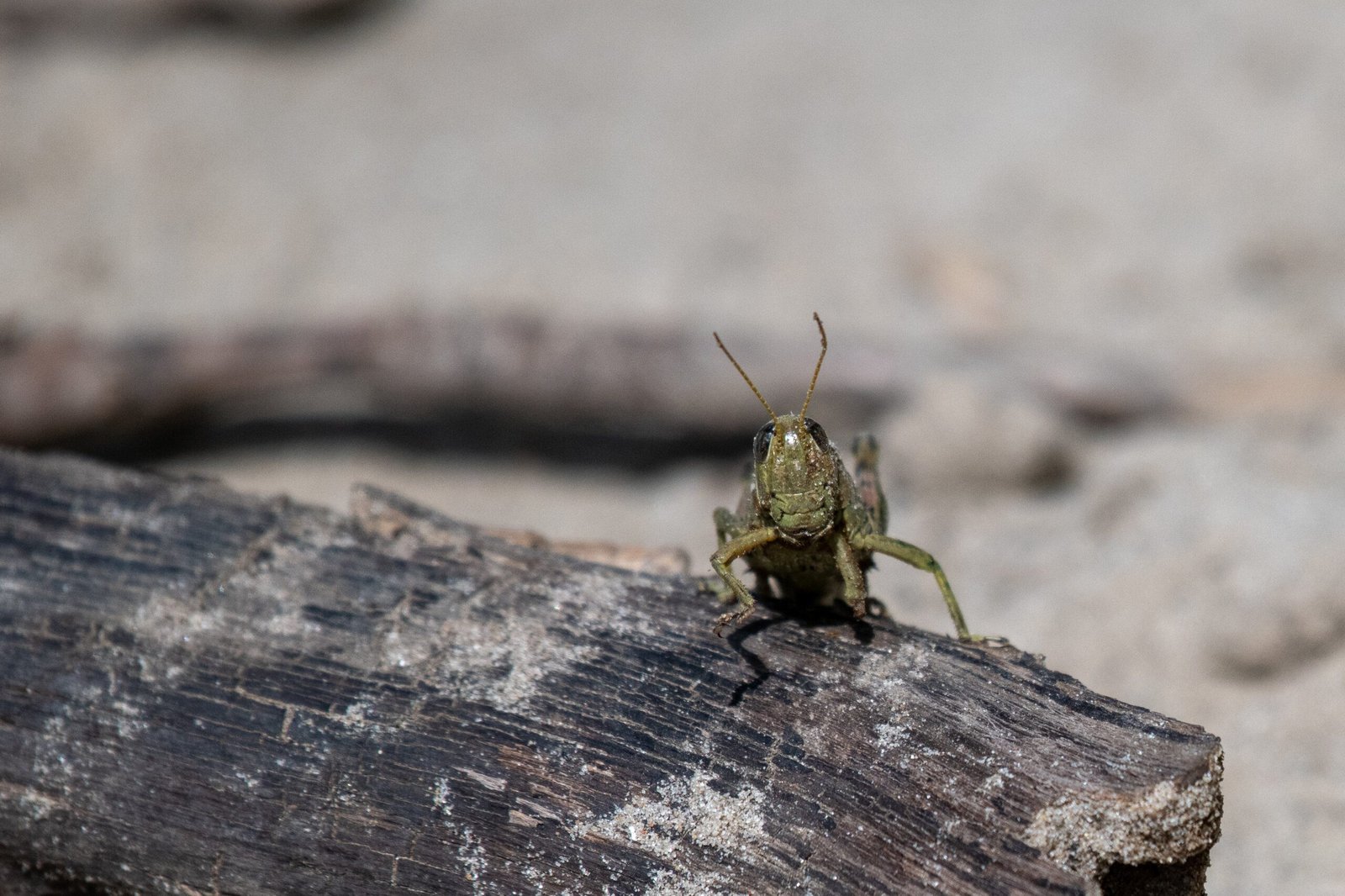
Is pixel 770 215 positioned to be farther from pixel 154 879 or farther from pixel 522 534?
pixel 154 879

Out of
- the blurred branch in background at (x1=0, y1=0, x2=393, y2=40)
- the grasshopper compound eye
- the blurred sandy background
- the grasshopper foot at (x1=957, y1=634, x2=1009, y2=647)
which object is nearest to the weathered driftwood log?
the grasshopper foot at (x1=957, y1=634, x2=1009, y2=647)

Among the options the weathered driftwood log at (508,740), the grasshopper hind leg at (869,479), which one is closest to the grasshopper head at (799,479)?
the weathered driftwood log at (508,740)

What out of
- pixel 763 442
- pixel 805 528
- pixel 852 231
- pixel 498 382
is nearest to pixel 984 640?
pixel 805 528

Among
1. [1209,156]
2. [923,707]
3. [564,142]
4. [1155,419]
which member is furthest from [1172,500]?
[564,142]

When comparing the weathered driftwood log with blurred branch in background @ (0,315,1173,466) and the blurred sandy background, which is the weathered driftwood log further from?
blurred branch in background @ (0,315,1173,466)

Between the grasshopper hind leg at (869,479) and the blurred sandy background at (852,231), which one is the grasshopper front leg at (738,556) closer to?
the grasshopper hind leg at (869,479)

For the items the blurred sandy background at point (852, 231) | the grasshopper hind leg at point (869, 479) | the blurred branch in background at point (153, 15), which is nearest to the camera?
the grasshopper hind leg at point (869, 479)
